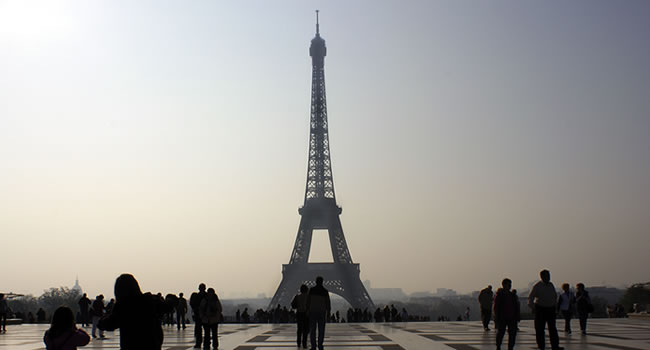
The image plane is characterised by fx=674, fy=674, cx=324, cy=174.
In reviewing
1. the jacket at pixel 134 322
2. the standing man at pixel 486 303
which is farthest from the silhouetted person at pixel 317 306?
the standing man at pixel 486 303

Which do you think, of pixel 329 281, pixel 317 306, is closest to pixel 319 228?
pixel 329 281

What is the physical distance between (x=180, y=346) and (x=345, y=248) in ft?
190

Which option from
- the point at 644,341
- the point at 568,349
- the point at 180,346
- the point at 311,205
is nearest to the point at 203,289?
the point at 180,346

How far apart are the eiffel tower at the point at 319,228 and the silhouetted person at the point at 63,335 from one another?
2437 inches

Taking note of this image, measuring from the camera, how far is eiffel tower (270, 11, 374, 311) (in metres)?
71.1

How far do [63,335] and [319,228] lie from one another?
69602 millimetres

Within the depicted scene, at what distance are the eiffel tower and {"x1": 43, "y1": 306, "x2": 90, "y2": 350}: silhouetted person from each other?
61.9m

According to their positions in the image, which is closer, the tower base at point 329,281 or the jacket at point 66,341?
the jacket at point 66,341

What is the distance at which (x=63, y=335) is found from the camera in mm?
7570

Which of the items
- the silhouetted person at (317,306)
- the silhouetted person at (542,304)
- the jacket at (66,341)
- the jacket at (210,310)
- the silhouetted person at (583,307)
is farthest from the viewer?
the silhouetted person at (583,307)

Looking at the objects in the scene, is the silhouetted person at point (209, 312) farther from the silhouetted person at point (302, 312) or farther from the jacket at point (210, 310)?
the silhouetted person at point (302, 312)

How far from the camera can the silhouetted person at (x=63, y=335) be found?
753 centimetres

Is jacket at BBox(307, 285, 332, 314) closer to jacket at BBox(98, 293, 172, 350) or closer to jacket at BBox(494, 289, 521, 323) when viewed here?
jacket at BBox(494, 289, 521, 323)

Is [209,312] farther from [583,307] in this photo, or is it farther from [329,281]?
[329,281]
